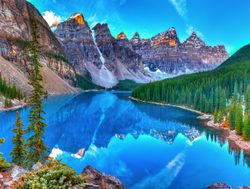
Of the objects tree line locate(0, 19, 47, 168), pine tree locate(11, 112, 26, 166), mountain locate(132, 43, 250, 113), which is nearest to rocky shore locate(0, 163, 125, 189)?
pine tree locate(11, 112, 26, 166)

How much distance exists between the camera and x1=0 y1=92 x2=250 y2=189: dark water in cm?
3566

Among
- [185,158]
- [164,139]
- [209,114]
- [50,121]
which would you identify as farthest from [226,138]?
[50,121]

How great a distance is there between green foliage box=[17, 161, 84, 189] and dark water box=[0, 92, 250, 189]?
2125cm

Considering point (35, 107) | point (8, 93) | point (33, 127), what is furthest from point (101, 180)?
point (8, 93)

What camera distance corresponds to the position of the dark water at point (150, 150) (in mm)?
35656

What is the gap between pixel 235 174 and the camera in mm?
37062

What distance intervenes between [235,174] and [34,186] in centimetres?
3409

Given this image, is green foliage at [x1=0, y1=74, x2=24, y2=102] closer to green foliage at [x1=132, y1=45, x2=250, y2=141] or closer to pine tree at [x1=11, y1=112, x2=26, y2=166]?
green foliage at [x1=132, y1=45, x2=250, y2=141]

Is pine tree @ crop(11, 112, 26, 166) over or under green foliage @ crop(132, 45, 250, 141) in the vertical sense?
under

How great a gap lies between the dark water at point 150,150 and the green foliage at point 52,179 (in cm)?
2125

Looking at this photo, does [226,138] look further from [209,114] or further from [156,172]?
A: [209,114]

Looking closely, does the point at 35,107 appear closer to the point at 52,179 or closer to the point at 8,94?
the point at 52,179

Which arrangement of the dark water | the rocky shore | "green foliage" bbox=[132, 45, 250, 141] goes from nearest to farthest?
the rocky shore, the dark water, "green foliage" bbox=[132, 45, 250, 141]

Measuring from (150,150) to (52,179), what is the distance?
41.0 metres
